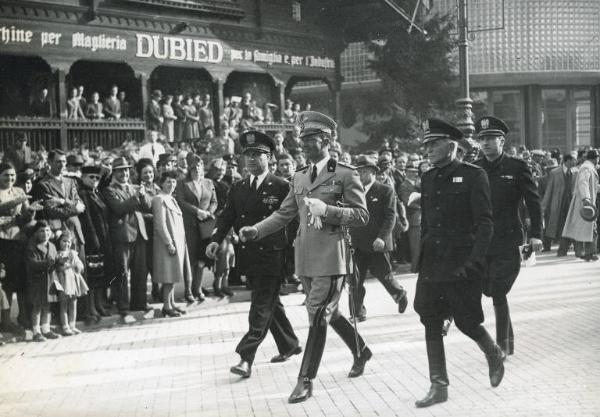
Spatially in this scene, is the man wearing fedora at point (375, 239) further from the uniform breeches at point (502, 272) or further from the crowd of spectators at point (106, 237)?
the uniform breeches at point (502, 272)

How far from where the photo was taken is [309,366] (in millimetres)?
6836

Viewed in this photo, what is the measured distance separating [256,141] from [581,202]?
9984mm

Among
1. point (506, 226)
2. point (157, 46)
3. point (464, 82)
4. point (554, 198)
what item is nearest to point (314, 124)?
point (506, 226)

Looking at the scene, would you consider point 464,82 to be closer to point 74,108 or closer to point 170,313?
point 170,313

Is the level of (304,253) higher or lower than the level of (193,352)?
higher

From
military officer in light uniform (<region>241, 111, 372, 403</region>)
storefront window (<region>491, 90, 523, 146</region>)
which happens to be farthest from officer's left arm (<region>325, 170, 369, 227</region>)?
storefront window (<region>491, 90, 523, 146</region>)

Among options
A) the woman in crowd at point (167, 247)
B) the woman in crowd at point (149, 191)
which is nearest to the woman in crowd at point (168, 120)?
the woman in crowd at point (149, 191)

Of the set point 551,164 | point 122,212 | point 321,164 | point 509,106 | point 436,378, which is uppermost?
point 509,106

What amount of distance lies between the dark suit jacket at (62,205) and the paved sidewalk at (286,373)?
4.32 feet

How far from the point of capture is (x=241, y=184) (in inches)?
336

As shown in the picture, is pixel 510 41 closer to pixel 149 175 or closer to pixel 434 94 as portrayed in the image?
pixel 434 94

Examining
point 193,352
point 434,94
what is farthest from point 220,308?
point 434,94

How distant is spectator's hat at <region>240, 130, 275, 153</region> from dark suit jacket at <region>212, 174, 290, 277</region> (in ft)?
1.17

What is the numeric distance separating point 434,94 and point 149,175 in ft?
58.1
